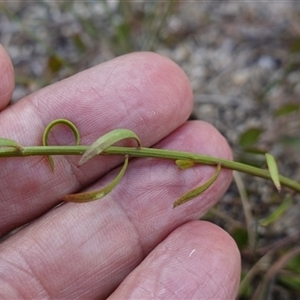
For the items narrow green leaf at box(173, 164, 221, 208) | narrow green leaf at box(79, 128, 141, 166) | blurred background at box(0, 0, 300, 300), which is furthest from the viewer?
blurred background at box(0, 0, 300, 300)

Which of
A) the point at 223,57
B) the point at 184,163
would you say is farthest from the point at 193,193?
the point at 223,57

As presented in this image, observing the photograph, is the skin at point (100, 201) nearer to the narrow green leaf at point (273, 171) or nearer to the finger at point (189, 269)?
the finger at point (189, 269)

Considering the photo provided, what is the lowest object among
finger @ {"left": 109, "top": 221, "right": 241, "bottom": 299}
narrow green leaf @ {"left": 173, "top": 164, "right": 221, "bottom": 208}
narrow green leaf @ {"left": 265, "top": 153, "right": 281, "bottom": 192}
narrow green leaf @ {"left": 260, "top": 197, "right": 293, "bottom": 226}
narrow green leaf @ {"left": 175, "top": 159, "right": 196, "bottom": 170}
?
finger @ {"left": 109, "top": 221, "right": 241, "bottom": 299}

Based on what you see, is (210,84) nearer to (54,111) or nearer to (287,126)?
(287,126)

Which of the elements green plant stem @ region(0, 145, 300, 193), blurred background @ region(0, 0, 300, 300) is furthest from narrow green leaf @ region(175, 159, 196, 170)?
blurred background @ region(0, 0, 300, 300)


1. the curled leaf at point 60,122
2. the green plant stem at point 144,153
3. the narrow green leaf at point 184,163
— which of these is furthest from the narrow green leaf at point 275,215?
the curled leaf at point 60,122

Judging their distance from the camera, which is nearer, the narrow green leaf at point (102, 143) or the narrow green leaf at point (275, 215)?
the narrow green leaf at point (102, 143)

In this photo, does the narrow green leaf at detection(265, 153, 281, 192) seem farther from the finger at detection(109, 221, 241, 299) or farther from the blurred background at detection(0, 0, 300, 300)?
the blurred background at detection(0, 0, 300, 300)
